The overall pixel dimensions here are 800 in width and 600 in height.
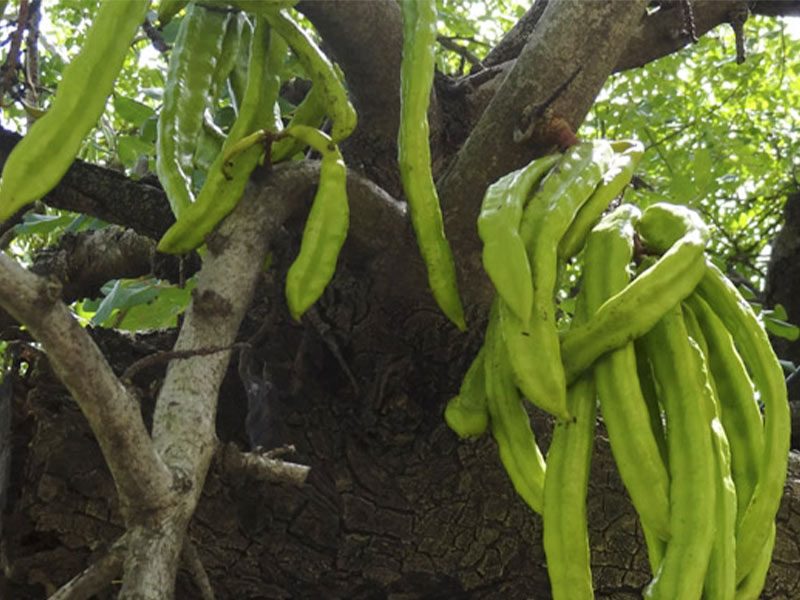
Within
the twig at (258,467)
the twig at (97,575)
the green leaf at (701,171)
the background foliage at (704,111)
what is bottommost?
the twig at (97,575)

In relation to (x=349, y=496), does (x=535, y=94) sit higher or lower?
higher

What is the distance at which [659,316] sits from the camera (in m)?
1.26

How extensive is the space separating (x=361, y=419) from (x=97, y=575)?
28.1 inches

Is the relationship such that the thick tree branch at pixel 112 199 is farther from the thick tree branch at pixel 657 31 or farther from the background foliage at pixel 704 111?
the background foliage at pixel 704 111

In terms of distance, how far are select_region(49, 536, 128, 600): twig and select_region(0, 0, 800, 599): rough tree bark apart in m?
0.40

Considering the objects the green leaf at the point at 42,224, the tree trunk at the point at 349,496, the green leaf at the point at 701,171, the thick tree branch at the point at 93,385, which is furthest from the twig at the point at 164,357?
the green leaf at the point at 701,171

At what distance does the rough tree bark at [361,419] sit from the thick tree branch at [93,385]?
42cm

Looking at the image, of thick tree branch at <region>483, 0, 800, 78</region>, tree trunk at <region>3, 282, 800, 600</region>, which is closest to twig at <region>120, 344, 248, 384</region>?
tree trunk at <region>3, 282, 800, 600</region>

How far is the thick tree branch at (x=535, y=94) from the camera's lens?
1.69 metres

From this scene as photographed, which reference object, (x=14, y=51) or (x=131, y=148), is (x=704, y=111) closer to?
(x=131, y=148)

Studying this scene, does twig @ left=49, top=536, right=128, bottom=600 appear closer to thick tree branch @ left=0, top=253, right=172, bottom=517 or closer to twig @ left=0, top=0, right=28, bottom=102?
thick tree branch @ left=0, top=253, right=172, bottom=517

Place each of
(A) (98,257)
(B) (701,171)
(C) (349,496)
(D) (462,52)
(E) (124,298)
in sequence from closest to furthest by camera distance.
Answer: (C) (349,496) < (E) (124,298) < (A) (98,257) < (D) (462,52) < (B) (701,171)

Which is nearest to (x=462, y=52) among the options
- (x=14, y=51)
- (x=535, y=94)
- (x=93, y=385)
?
(x=535, y=94)

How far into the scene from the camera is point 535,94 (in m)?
1.70
